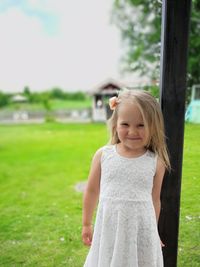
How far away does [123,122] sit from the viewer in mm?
776

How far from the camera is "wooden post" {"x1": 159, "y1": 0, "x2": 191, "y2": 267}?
79cm

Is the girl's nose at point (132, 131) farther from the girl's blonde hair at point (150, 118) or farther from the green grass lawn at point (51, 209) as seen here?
the green grass lawn at point (51, 209)

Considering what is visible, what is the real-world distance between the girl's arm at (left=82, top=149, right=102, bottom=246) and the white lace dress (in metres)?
0.03

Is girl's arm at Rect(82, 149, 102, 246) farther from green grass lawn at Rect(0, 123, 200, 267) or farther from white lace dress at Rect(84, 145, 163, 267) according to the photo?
green grass lawn at Rect(0, 123, 200, 267)

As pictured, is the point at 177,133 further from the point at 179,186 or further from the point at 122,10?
the point at 122,10

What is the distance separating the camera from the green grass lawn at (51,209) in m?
1.04

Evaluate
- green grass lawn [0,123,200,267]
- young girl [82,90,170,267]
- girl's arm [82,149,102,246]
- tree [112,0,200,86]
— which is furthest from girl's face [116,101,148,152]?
tree [112,0,200,86]

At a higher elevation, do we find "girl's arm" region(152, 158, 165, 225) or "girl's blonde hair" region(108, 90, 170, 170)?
"girl's blonde hair" region(108, 90, 170, 170)

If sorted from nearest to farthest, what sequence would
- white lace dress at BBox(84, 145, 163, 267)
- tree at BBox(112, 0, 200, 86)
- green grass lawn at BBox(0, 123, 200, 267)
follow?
white lace dress at BBox(84, 145, 163, 267)
green grass lawn at BBox(0, 123, 200, 267)
tree at BBox(112, 0, 200, 86)

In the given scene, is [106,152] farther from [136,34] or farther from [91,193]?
[136,34]

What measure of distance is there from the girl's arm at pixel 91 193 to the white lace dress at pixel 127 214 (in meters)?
0.03

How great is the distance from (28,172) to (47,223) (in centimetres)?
168

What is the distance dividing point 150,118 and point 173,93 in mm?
132

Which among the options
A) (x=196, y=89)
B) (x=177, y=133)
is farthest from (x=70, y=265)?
(x=196, y=89)
